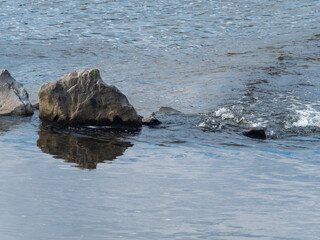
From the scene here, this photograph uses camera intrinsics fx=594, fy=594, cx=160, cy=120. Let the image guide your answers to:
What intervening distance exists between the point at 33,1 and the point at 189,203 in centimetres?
1755

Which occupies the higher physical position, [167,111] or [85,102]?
[85,102]

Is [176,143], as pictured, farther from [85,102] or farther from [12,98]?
[12,98]

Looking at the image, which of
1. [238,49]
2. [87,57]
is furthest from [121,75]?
[238,49]

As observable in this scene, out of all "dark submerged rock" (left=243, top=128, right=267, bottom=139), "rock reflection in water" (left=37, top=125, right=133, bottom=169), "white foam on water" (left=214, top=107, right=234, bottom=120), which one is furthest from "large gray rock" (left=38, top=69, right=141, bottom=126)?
"dark submerged rock" (left=243, top=128, right=267, bottom=139)

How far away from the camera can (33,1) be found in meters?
21.6

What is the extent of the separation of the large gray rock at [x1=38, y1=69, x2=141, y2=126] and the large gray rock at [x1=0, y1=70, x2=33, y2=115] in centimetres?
54

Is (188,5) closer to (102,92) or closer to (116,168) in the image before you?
(102,92)

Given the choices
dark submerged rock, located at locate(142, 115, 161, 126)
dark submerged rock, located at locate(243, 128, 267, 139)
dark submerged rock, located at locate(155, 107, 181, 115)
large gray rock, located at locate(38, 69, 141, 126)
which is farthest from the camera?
dark submerged rock, located at locate(155, 107, 181, 115)

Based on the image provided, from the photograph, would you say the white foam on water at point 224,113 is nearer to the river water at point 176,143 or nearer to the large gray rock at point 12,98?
the river water at point 176,143

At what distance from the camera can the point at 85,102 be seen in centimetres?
881

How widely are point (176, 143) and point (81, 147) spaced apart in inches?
49.9

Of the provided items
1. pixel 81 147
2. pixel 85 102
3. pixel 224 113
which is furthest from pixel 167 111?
pixel 81 147

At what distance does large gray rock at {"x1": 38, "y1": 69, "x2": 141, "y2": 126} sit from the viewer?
877cm

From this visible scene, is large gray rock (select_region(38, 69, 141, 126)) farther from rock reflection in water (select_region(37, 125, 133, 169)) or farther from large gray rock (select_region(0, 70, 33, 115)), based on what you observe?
large gray rock (select_region(0, 70, 33, 115))
